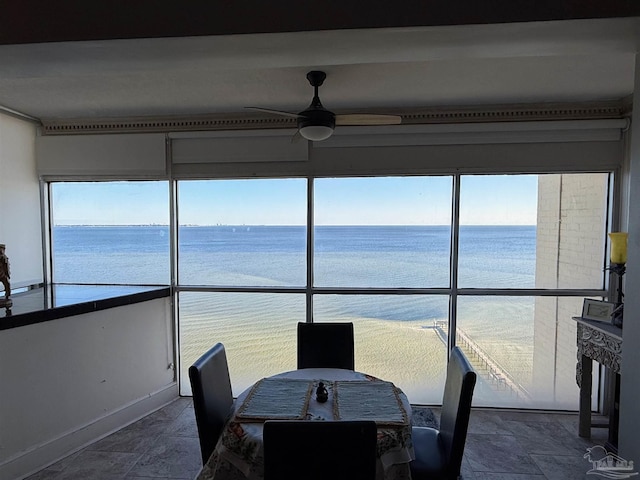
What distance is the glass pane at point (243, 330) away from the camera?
3.58 metres

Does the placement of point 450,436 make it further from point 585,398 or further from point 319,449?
point 585,398

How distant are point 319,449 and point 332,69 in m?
2.16

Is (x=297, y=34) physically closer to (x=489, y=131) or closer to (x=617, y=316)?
(x=489, y=131)

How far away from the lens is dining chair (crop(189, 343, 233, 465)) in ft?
6.04

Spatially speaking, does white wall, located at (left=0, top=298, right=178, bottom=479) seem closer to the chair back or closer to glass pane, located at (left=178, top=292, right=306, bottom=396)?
glass pane, located at (left=178, top=292, right=306, bottom=396)

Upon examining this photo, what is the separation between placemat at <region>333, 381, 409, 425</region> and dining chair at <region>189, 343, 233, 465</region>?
0.64m

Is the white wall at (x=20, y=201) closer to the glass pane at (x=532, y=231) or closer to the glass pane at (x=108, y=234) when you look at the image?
the glass pane at (x=108, y=234)

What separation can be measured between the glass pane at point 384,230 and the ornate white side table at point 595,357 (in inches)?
42.7

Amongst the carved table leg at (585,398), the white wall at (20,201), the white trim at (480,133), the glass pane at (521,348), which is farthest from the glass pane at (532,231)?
the white wall at (20,201)

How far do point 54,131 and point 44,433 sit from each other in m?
2.68

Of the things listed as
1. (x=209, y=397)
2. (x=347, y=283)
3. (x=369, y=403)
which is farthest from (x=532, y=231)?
(x=209, y=397)

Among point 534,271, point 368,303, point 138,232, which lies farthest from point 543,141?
point 138,232

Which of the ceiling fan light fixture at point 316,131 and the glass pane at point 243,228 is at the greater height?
the ceiling fan light fixture at point 316,131

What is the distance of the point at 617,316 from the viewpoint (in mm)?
2730
